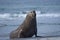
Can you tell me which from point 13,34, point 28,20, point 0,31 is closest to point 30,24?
point 28,20

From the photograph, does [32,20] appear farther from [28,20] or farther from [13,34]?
[13,34]

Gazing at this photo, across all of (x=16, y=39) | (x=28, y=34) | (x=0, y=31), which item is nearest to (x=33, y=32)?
(x=28, y=34)

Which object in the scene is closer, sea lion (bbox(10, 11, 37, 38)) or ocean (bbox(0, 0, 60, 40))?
sea lion (bbox(10, 11, 37, 38))

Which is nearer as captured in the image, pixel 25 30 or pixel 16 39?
pixel 16 39

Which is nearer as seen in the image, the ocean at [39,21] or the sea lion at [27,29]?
the sea lion at [27,29]

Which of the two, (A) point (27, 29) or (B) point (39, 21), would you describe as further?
(B) point (39, 21)

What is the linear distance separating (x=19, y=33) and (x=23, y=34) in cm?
11

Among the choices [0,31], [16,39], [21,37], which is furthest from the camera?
[0,31]

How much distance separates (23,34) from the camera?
6410 mm

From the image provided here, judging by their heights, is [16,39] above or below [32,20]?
below

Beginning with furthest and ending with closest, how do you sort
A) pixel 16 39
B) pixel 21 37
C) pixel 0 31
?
pixel 0 31, pixel 21 37, pixel 16 39

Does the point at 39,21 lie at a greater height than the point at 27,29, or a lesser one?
greater

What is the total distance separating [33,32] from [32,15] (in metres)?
0.46

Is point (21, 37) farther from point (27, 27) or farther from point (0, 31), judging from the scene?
point (0, 31)
